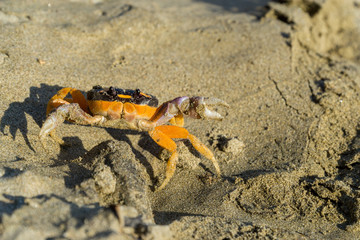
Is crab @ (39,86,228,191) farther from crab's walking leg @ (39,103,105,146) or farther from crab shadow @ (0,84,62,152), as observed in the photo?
crab shadow @ (0,84,62,152)

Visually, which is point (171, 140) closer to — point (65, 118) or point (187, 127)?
point (187, 127)

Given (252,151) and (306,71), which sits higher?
(306,71)

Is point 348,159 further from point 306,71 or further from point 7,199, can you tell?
point 7,199

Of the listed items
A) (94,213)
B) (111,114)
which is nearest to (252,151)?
(111,114)

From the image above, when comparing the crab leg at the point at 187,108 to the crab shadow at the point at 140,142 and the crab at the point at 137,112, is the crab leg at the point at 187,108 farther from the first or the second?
the crab shadow at the point at 140,142

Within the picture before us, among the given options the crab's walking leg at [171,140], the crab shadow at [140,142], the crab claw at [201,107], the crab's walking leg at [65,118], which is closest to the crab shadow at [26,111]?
the crab's walking leg at [65,118]

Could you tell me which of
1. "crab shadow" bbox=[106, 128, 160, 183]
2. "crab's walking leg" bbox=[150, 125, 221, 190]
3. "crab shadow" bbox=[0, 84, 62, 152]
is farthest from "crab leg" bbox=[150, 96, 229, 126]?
"crab shadow" bbox=[0, 84, 62, 152]

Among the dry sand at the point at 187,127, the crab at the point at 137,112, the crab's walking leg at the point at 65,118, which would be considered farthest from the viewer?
the crab at the point at 137,112
